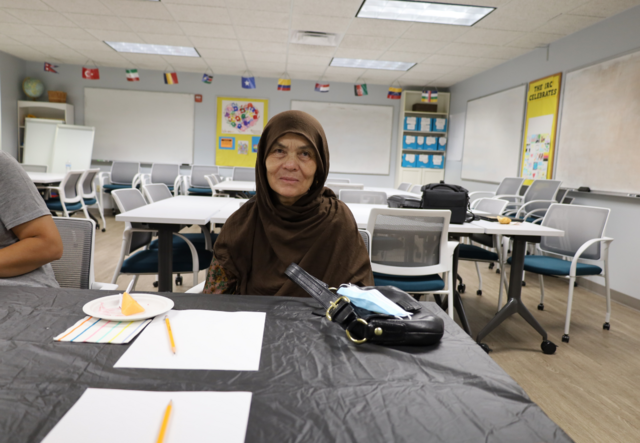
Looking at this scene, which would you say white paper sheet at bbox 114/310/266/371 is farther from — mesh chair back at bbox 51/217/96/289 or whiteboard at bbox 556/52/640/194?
whiteboard at bbox 556/52/640/194

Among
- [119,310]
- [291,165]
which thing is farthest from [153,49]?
[119,310]

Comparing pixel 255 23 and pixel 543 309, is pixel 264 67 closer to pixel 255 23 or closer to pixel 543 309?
pixel 255 23

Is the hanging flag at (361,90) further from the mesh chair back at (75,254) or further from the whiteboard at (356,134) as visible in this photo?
the mesh chair back at (75,254)

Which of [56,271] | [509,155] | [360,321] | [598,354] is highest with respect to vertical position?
[509,155]

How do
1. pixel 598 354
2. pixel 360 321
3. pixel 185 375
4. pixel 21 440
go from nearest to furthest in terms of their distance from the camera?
pixel 21 440
pixel 185 375
pixel 360 321
pixel 598 354

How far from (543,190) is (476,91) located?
295cm

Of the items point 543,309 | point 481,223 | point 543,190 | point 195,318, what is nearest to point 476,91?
point 543,190

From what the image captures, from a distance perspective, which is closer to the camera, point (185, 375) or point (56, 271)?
point (185, 375)

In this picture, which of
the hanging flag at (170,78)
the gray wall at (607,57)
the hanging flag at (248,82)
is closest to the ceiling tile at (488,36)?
the gray wall at (607,57)

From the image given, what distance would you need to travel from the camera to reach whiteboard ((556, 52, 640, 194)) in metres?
3.70

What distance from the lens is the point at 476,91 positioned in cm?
686

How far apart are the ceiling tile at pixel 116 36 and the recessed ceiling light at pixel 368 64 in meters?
2.77

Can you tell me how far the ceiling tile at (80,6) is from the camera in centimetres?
437

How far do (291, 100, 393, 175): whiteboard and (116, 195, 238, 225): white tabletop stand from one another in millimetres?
5379
